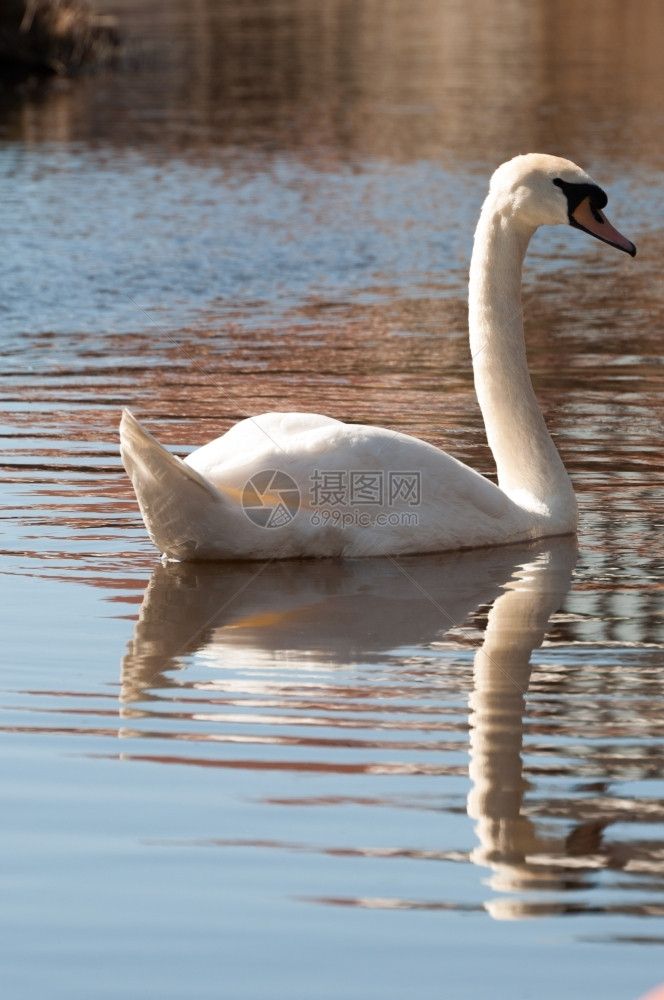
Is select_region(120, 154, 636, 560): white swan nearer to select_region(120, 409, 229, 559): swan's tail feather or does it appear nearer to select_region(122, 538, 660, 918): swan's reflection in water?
select_region(120, 409, 229, 559): swan's tail feather

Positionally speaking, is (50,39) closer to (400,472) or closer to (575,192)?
(575,192)

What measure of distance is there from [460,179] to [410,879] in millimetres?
17722

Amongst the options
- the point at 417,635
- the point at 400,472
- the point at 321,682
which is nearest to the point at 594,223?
the point at 400,472

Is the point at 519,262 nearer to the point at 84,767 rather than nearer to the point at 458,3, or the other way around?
the point at 84,767

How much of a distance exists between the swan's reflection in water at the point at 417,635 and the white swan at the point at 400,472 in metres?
0.12

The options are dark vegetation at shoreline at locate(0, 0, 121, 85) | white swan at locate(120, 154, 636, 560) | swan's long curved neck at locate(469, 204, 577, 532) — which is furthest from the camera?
dark vegetation at shoreline at locate(0, 0, 121, 85)

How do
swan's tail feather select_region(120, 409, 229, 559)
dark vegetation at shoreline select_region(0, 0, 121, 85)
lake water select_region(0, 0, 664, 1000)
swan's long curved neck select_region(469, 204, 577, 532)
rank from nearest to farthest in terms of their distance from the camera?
lake water select_region(0, 0, 664, 1000) < swan's tail feather select_region(120, 409, 229, 559) < swan's long curved neck select_region(469, 204, 577, 532) < dark vegetation at shoreline select_region(0, 0, 121, 85)

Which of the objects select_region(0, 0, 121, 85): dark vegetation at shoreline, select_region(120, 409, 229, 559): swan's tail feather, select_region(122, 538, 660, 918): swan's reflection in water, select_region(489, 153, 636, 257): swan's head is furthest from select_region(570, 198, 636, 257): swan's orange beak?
select_region(0, 0, 121, 85): dark vegetation at shoreline

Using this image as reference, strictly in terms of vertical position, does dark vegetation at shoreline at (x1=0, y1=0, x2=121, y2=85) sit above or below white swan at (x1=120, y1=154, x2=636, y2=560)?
above

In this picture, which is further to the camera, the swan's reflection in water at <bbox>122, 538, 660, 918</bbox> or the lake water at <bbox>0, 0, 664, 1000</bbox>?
the swan's reflection in water at <bbox>122, 538, 660, 918</bbox>

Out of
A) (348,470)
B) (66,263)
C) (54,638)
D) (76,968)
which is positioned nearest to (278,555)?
(348,470)

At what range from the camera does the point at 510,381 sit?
7.15 meters

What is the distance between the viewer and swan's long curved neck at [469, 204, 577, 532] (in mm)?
7051

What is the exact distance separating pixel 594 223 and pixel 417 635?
2098 millimetres
